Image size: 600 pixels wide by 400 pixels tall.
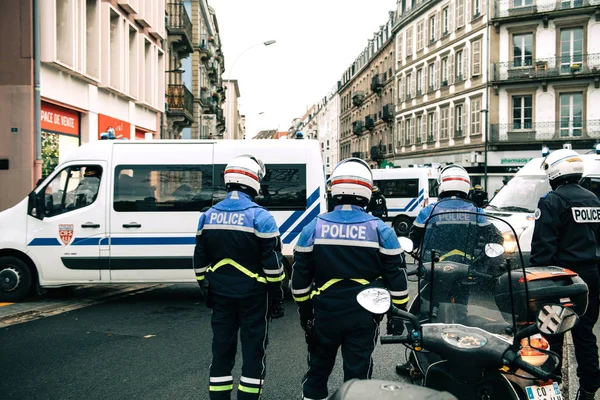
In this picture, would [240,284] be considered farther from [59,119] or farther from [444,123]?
[444,123]

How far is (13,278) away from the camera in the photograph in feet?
28.7

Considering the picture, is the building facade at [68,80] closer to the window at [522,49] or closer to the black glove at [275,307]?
the black glove at [275,307]

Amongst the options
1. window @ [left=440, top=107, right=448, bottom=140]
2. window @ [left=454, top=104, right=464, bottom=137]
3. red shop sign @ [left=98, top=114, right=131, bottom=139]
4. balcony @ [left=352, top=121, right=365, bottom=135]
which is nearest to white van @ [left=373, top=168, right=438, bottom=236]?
red shop sign @ [left=98, top=114, right=131, bottom=139]

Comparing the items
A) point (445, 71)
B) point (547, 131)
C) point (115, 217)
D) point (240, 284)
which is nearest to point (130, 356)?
point (240, 284)

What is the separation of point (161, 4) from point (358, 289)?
24969mm

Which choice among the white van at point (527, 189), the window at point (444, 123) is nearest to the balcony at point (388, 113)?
the window at point (444, 123)

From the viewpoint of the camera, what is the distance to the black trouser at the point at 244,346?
4242 millimetres

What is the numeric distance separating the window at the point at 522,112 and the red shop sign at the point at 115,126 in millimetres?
26018

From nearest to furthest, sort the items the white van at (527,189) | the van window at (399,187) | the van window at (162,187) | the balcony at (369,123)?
1. the van window at (162,187)
2. the white van at (527,189)
3. the van window at (399,187)
4. the balcony at (369,123)

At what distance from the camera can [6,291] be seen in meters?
8.75

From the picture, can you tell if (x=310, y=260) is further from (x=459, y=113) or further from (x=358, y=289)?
(x=459, y=113)

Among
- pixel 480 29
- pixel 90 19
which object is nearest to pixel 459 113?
pixel 480 29

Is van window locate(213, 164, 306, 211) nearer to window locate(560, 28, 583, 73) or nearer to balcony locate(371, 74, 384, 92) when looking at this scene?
window locate(560, 28, 583, 73)

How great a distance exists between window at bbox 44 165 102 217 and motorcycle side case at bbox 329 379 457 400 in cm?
A: 754
